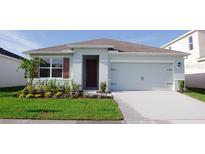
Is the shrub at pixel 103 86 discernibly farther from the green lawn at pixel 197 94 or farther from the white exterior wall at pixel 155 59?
the green lawn at pixel 197 94

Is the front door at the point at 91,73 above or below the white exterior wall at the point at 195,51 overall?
below

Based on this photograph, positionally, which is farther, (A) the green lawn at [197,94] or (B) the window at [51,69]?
(B) the window at [51,69]

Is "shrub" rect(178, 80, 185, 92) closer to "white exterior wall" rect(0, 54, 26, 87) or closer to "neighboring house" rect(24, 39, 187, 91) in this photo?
"neighboring house" rect(24, 39, 187, 91)

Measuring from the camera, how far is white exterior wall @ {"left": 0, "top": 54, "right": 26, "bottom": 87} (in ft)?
67.8

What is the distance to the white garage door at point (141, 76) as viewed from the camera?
1628cm

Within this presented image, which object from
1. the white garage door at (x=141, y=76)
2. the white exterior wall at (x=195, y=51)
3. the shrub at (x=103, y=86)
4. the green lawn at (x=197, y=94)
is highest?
the white exterior wall at (x=195, y=51)

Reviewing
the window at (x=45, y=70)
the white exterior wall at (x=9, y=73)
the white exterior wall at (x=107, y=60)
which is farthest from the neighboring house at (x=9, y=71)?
the white exterior wall at (x=107, y=60)

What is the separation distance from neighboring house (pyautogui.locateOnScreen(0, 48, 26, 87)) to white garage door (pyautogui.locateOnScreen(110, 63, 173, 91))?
12.5 m

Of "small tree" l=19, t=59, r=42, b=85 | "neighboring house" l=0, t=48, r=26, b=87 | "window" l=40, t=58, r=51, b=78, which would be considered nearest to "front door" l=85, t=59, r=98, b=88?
"window" l=40, t=58, r=51, b=78

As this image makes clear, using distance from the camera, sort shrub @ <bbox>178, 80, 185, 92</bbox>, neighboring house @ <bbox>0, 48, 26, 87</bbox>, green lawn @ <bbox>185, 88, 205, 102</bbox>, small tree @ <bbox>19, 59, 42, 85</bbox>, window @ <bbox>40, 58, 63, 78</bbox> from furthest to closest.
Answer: neighboring house @ <bbox>0, 48, 26, 87</bbox> < window @ <bbox>40, 58, 63, 78</bbox> < shrub @ <bbox>178, 80, 185, 92</bbox> < small tree @ <bbox>19, 59, 42, 85</bbox> < green lawn @ <bbox>185, 88, 205, 102</bbox>

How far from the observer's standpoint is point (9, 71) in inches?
882

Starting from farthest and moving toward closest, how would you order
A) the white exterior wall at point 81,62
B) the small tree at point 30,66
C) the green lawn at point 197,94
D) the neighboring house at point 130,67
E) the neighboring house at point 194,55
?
the neighboring house at point 194,55 < the neighboring house at point 130,67 < the white exterior wall at point 81,62 < the small tree at point 30,66 < the green lawn at point 197,94
